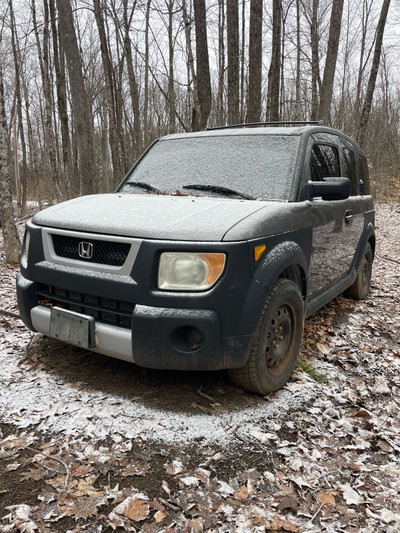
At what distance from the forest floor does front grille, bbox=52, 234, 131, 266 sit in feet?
3.16

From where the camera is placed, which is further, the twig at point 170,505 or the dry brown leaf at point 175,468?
the dry brown leaf at point 175,468

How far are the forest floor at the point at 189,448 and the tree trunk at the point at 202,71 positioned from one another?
823cm

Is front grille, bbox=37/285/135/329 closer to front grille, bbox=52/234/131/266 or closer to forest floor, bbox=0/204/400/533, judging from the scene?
front grille, bbox=52/234/131/266

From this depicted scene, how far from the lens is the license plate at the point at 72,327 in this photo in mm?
2689

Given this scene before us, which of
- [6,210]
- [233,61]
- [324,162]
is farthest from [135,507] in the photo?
[233,61]

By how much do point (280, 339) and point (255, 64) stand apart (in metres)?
8.41

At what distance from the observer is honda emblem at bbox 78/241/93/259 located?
273cm

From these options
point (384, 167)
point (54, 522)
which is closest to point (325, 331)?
point (54, 522)

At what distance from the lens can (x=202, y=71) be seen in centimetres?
1058

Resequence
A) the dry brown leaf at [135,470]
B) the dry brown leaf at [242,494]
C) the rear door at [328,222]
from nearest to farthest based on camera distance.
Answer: the dry brown leaf at [242,494], the dry brown leaf at [135,470], the rear door at [328,222]

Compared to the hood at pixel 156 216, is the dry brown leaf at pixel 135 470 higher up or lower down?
lower down

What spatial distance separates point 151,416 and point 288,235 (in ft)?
5.26

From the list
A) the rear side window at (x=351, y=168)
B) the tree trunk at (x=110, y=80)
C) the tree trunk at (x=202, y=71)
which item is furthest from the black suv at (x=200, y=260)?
the tree trunk at (x=110, y=80)

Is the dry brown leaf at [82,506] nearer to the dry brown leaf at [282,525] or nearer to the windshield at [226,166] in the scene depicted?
the dry brown leaf at [282,525]
